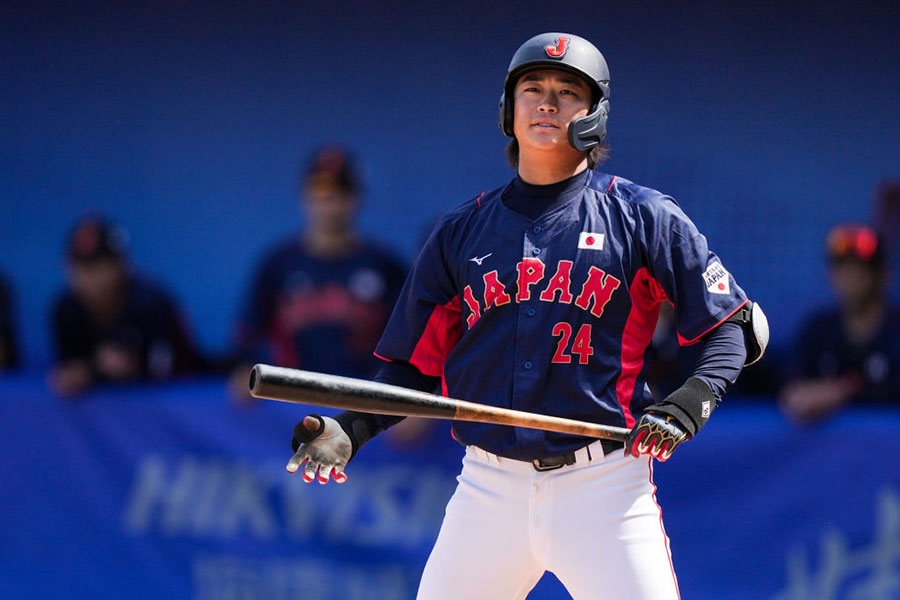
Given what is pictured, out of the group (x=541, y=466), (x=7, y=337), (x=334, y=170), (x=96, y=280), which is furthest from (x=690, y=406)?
(x=7, y=337)

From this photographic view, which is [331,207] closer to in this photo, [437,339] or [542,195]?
[437,339]

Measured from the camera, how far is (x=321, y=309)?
538 cm

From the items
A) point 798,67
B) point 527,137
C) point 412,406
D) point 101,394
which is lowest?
point 101,394

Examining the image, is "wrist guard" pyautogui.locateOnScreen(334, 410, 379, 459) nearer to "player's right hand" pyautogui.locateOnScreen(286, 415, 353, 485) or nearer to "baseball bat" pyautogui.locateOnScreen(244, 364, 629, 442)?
"player's right hand" pyautogui.locateOnScreen(286, 415, 353, 485)

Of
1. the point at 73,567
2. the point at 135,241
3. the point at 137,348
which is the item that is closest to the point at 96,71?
the point at 135,241

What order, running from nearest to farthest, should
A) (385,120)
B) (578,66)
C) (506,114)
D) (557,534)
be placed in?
(557,534)
(578,66)
(506,114)
(385,120)

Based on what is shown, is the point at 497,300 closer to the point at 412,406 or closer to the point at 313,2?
the point at 412,406

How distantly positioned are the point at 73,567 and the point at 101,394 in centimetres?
71

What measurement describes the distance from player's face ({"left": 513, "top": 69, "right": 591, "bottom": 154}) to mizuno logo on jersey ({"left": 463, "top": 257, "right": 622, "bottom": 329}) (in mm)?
285

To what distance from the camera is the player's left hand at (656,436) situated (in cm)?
263

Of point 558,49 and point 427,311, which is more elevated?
point 558,49

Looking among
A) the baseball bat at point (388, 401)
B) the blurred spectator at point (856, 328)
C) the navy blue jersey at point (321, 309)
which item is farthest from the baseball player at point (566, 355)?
the navy blue jersey at point (321, 309)

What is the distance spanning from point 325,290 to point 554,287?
8.69 feet

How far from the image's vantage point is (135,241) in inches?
228
